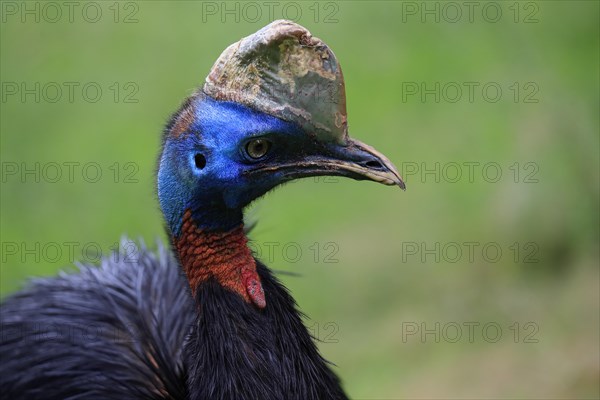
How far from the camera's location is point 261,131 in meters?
2.83

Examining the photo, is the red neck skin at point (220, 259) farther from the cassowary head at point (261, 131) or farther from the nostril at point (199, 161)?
the nostril at point (199, 161)

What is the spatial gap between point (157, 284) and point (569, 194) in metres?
2.70

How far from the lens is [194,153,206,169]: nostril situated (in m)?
2.91

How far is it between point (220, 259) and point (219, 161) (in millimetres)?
310

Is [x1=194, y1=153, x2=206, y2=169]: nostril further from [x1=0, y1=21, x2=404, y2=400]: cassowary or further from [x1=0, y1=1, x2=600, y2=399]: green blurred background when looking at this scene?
[x1=0, y1=1, x2=600, y2=399]: green blurred background

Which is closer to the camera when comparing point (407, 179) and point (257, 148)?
point (257, 148)

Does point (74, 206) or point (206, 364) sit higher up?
point (74, 206)


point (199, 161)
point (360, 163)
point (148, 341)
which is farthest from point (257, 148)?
point (148, 341)

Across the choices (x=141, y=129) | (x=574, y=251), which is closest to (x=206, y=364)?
(x=574, y=251)

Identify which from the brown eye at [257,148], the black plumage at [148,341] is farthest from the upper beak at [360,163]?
the black plumage at [148,341]

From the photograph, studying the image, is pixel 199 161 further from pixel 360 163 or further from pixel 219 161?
pixel 360 163

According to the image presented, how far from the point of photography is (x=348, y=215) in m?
7.14

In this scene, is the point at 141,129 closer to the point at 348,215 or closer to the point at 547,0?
the point at 348,215

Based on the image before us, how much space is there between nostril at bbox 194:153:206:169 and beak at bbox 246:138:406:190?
6.4 inches
